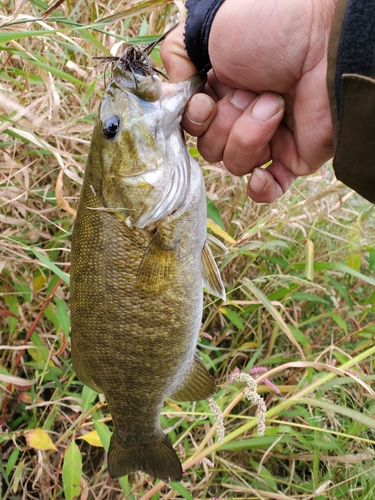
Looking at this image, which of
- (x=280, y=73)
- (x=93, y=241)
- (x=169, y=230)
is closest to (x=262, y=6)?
(x=280, y=73)

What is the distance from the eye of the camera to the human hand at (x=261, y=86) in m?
1.53

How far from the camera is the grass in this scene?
189 centimetres

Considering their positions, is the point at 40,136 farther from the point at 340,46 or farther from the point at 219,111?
the point at 340,46

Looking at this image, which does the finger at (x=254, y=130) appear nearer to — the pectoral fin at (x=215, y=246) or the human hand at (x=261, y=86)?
the human hand at (x=261, y=86)

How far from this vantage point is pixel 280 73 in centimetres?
163

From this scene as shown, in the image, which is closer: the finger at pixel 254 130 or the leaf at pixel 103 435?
the finger at pixel 254 130

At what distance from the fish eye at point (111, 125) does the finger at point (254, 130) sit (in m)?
0.43

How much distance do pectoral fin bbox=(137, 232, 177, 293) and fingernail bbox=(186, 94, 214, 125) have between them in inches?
17.0

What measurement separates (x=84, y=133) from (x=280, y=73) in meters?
1.18

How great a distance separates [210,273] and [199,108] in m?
0.59

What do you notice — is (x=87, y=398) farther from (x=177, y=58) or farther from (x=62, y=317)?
(x=177, y=58)

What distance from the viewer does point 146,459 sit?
181 centimetres

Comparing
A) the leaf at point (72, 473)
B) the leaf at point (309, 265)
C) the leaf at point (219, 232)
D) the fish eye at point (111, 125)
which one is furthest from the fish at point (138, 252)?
the leaf at point (309, 265)

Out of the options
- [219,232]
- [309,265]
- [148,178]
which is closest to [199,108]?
[148,178]
